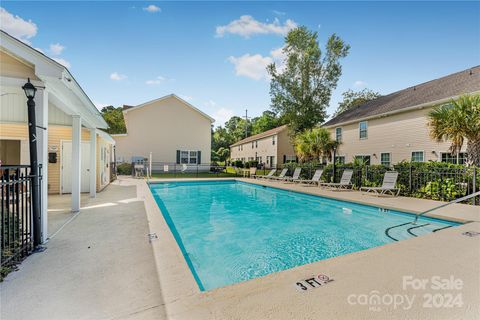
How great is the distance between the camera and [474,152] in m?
8.27

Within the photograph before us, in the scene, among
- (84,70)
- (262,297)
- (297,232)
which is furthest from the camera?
(84,70)

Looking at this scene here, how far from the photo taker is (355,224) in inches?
267

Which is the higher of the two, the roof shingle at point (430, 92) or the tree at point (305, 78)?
the tree at point (305, 78)

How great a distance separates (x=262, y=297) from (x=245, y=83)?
69.6 feet

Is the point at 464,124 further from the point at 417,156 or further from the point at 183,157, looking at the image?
the point at 183,157

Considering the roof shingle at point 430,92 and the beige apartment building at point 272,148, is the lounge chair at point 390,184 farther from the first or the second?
the beige apartment building at point 272,148

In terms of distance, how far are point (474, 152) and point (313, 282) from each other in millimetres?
9595

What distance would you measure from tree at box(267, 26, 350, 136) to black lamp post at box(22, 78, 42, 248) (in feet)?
73.4

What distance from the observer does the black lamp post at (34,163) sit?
361cm

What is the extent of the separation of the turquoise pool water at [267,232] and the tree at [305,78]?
15.3 meters

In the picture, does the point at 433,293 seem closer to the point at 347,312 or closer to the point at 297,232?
the point at 347,312

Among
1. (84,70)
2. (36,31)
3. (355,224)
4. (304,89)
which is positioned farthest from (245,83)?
(355,224)

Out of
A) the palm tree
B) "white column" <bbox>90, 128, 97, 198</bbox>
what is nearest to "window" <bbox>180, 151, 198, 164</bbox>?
"white column" <bbox>90, 128, 97, 198</bbox>

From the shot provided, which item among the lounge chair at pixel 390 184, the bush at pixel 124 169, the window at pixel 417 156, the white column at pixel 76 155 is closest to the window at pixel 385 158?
the window at pixel 417 156
